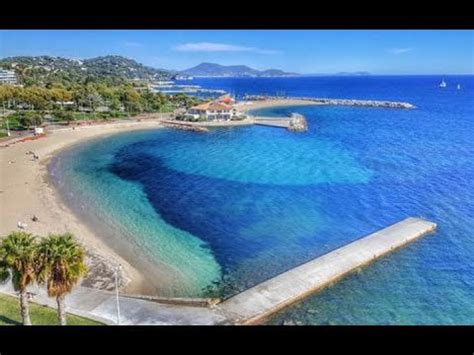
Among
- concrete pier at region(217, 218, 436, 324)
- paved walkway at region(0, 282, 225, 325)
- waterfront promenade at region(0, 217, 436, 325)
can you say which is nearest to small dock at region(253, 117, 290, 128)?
concrete pier at region(217, 218, 436, 324)

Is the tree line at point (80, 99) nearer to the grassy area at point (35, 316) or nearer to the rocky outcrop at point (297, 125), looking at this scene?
the rocky outcrop at point (297, 125)

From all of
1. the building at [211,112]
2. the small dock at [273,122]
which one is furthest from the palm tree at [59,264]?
the building at [211,112]

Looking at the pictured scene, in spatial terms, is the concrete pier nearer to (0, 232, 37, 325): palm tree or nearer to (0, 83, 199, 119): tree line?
(0, 232, 37, 325): palm tree

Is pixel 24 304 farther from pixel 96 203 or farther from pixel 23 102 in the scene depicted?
pixel 23 102

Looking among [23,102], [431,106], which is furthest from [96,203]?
[431,106]

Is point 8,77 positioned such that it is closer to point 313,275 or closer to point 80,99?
point 80,99
